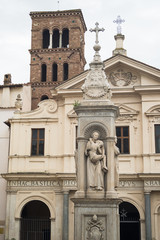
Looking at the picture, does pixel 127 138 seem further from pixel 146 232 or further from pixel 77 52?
pixel 77 52

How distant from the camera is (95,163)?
1077cm

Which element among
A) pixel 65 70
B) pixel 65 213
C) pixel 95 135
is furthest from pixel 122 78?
pixel 65 70

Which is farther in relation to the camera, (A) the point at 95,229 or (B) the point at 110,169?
(B) the point at 110,169

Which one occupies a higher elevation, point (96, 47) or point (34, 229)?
point (96, 47)

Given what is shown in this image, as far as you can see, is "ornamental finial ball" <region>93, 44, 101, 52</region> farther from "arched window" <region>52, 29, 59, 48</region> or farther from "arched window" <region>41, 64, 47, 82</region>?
"arched window" <region>52, 29, 59, 48</region>

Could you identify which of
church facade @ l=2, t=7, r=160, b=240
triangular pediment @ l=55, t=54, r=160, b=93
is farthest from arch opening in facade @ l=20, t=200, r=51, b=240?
triangular pediment @ l=55, t=54, r=160, b=93

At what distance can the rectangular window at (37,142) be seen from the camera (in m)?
24.6

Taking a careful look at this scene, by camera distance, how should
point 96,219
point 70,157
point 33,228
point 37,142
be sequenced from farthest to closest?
point 37,142 < point 33,228 < point 70,157 < point 96,219

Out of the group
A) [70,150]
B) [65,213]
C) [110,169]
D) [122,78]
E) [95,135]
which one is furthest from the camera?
[122,78]

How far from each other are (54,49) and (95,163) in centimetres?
3001

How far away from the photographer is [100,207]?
10375 mm

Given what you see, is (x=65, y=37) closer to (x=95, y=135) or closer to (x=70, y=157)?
(x=70, y=157)

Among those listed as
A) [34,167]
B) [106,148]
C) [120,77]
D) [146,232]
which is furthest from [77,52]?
[106,148]

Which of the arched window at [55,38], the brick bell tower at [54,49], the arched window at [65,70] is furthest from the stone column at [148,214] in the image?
the arched window at [55,38]
